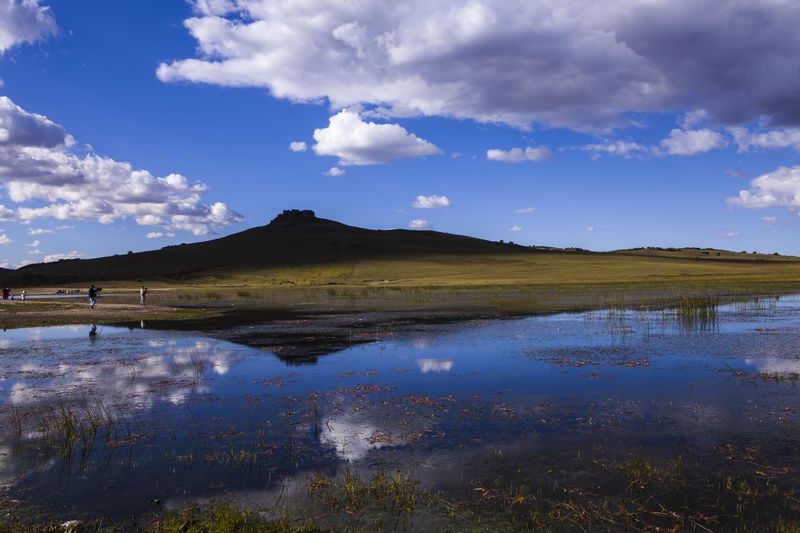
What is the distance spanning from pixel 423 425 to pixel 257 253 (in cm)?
14268

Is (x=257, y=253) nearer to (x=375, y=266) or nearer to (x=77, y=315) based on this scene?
(x=375, y=266)

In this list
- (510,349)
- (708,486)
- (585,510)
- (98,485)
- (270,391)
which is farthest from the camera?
(510,349)

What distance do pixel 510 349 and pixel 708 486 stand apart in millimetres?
16135

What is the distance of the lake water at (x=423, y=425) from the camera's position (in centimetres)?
1000

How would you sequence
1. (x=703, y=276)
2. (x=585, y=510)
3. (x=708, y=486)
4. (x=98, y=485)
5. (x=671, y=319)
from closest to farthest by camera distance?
1. (x=585, y=510)
2. (x=708, y=486)
3. (x=98, y=485)
4. (x=671, y=319)
5. (x=703, y=276)

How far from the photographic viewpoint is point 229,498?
988 cm

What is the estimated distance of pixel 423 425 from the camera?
45.8 feet

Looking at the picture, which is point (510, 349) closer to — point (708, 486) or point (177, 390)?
point (177, 390)

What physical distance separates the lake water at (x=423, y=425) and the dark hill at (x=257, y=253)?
109m

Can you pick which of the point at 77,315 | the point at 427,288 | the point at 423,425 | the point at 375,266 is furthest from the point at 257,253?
the point at 423,425

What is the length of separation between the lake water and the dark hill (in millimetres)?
109009

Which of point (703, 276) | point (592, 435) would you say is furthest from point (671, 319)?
point (703, 276)

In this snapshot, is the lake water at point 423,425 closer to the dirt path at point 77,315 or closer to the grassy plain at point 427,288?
the dirt path at point 77,315

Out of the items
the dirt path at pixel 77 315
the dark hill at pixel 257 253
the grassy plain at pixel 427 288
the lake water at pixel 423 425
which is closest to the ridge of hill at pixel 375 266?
the dark hill at pixel 257 253
